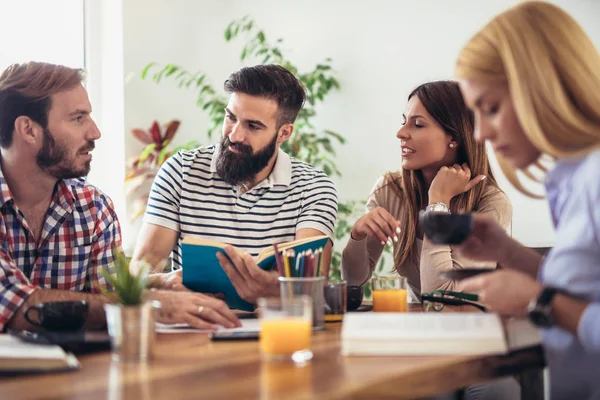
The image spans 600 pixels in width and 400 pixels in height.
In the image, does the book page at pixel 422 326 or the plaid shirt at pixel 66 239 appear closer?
the book page at pixel 422 326

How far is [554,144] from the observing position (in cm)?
131

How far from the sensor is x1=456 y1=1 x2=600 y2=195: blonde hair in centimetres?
129

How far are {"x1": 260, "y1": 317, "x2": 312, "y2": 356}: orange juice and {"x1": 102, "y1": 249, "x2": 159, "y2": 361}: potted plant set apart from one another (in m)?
0.20

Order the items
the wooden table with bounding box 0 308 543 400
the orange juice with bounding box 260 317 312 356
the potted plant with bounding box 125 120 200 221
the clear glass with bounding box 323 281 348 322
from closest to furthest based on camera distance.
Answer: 1. the wooden table with bounding box 0 308 543 400
2. the orange juice with bounding box 260 317 312 356
3. the clear glass with bounding box 323 281 348 322
4. the potted plant with bounding box 125 120 200 221

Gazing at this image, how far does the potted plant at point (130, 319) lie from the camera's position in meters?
1.26

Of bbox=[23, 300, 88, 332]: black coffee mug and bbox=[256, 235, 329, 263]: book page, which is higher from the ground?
bbox=[256, 235, 329, 263]: book page

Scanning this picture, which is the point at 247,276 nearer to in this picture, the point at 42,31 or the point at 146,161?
the point at 146,161

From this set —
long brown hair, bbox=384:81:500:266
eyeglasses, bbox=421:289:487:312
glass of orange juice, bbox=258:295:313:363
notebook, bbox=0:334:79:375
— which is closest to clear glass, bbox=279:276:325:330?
glass of orange juice, bbox=258:295:313:363

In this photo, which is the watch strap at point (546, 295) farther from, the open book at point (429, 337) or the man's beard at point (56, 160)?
the man's beard at point (56, 160)

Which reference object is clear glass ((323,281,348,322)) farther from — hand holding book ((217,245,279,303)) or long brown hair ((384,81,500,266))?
long brown hair ((384,81,500,266))

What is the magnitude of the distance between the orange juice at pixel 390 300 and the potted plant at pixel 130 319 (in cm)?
68

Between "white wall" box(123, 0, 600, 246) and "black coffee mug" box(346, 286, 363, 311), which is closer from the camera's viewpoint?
"black coffee mug" box(346, 286, 363, 311)

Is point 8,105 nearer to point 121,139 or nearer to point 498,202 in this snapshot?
point 498,202

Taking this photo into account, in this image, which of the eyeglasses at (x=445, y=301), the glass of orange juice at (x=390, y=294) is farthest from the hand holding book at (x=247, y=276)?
the eyeglasses at (x=445, y=301)
